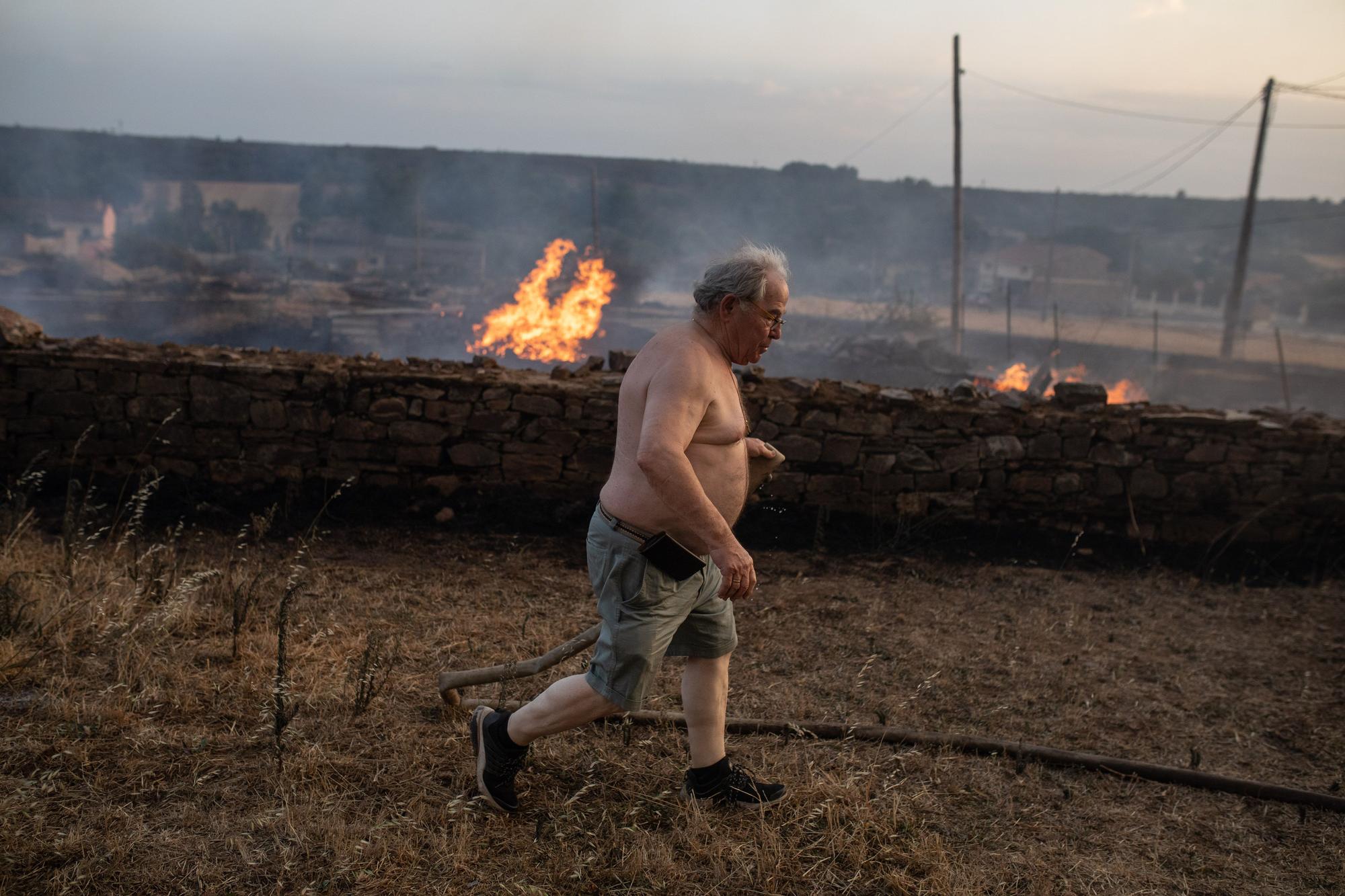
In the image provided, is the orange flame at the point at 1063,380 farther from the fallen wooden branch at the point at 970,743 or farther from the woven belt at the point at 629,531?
the woven belt at the point at 629,531

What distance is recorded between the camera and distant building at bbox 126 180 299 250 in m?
36.4

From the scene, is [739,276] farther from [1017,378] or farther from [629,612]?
[1017,378]

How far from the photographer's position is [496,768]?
10.6 ft

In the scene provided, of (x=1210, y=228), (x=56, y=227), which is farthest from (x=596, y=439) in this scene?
(x=1210, y=228)

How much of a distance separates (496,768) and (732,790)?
84 cm

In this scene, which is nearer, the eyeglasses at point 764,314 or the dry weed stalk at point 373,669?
the eyeglasses at point 764,314

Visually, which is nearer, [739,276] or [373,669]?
[739,276]

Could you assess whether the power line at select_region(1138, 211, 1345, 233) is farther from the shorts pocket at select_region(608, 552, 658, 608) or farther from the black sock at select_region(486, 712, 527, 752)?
the black sock at select_region(486, 712, 527, 752)

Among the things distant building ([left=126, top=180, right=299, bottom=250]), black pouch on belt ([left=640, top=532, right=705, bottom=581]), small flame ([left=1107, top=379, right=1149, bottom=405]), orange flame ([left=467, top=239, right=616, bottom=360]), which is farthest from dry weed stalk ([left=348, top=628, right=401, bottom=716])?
distant building ([left=126, top=180, right=299, bottom=250])

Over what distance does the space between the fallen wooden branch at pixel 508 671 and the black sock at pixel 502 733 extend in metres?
0.44

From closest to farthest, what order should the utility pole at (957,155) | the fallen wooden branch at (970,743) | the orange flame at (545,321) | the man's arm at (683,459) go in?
1. the man's arm at (683,459)
2. the fallen wooden branch at (970,743)
3. the orange flame at (545,321)
4. the utility pole at (957,155)

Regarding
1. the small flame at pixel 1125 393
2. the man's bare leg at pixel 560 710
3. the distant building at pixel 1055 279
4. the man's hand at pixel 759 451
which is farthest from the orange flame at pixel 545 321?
the distant building at pixel 1055 279

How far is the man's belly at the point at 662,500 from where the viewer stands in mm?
2994

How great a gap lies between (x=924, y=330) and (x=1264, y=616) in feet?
75.6
